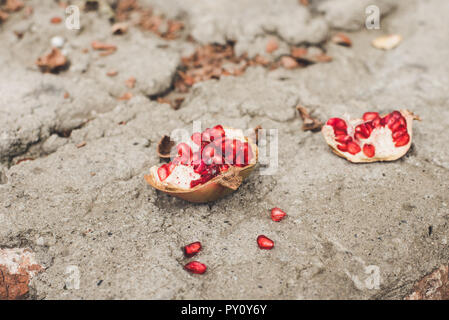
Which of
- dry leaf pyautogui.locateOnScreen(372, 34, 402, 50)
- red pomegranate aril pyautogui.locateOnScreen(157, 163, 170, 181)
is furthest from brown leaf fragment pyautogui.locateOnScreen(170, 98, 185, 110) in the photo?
dry leaf pyautogui.locateOnScreen(372, 34, 402, 50)

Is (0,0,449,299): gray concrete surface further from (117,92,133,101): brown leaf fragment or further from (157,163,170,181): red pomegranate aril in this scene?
(157,163,170,181): red pomegranate aril

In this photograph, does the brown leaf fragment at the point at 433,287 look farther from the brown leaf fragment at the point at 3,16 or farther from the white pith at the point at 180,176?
the brown leaf fragment at the point at 3,16

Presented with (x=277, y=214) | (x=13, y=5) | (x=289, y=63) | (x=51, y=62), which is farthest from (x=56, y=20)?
(x=277, y=214)

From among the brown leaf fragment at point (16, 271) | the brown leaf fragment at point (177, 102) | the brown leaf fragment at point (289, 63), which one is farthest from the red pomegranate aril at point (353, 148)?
the brown leaf fragment at point (16, 271)

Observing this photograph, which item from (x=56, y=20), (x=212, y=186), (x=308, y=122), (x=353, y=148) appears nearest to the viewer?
(x=212, y=186)

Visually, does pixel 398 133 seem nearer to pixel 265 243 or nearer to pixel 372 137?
pixel 372 137
